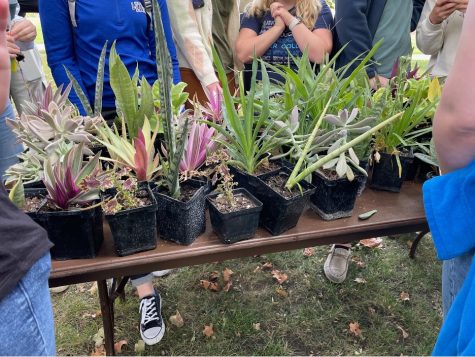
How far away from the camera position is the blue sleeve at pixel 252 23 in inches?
91.0

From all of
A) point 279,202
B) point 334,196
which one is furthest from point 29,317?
point 334,196

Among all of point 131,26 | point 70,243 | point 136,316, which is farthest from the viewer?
point 136,316

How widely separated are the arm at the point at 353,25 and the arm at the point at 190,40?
732 millimetres

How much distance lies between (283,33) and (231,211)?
154 cm

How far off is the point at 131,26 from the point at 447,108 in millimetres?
1540

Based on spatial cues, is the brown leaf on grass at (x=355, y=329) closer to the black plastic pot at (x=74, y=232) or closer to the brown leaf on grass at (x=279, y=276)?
the brown leaf on grass at (x=279, y=276)

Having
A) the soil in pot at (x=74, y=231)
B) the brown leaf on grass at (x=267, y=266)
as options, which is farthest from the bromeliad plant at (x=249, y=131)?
the brown leaf on grass at (x=267, y=266)

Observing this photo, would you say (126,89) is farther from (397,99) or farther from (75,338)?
(75,338)

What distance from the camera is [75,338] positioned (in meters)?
1.91

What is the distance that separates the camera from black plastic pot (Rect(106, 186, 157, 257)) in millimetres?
1040

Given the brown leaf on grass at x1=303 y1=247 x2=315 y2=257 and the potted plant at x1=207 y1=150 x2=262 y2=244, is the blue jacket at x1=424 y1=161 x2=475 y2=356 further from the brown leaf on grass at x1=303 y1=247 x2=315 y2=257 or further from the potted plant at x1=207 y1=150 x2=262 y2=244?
the brown leaf on grass at x1=303 y1=247 x2=315 y2=257

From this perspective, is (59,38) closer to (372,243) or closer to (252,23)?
(252,23)

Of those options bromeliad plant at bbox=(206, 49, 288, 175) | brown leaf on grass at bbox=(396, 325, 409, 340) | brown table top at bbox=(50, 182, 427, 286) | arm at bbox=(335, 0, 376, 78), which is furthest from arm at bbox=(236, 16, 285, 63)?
brown leaf on grass at bbox=(396, 325, 409, 340)

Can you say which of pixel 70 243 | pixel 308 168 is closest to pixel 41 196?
pixel 70 243
